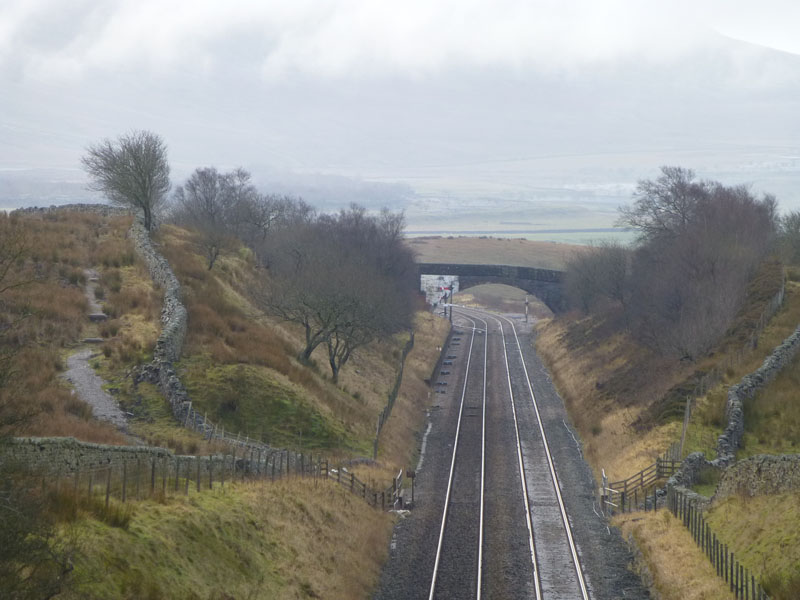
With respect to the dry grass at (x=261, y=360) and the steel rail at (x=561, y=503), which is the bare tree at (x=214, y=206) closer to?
the dry grass at (x=261, y=360)

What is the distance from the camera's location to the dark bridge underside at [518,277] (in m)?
125

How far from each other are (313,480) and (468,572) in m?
7.40

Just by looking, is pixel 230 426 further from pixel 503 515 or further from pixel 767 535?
pixel 767 535

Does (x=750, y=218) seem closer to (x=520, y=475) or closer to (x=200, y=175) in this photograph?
(x=520, y=475)

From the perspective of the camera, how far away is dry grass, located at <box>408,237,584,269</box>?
165750 mm

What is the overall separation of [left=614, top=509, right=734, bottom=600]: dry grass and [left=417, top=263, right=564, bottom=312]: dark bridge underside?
90.6m

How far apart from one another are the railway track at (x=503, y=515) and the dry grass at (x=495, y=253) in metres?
104

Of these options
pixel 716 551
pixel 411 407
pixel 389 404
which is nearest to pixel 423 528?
pixel 716 551

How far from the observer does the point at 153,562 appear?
19.3m

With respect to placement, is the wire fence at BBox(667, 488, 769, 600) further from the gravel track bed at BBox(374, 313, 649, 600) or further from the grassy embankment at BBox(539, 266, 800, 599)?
the gravel track bed at BBox(374, 313, 649, 600)

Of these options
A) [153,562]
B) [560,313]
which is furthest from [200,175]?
[153,562]

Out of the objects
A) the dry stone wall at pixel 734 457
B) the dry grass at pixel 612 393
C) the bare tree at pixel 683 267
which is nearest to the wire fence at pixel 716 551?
the dry stone wall at pixel 734 457

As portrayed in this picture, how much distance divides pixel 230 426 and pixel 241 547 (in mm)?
15315

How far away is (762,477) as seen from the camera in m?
26.9
